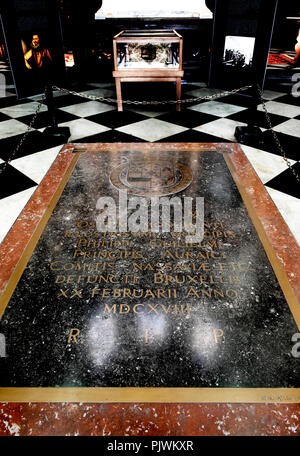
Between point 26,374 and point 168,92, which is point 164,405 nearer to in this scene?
point 26,374

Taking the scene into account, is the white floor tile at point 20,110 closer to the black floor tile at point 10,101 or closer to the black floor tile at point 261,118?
the black floor tile at point 10,101

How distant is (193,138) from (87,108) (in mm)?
1473

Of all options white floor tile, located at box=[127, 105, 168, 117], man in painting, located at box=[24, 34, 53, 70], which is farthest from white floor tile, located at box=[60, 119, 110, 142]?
man in painting, located at box=[24, 34, 53, 70]

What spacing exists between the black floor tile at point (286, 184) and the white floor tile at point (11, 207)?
154 cm

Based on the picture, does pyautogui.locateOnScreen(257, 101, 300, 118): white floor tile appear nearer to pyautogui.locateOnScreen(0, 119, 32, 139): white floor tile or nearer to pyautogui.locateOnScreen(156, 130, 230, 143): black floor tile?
pyautogui.locateOnScreen(156, 130, 230, 143): black floor tile

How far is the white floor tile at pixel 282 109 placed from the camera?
128 inches

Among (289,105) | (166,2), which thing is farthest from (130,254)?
(289,105)

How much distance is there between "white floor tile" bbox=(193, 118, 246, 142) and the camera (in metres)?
2.79

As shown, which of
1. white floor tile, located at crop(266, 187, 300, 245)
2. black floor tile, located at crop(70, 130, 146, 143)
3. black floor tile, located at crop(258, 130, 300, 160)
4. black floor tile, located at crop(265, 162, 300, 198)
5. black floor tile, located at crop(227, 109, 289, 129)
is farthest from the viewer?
black floor tile, located at crop(227, 109, 289, 129)

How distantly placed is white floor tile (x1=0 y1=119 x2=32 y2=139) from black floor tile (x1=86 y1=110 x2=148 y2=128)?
67 centimetres

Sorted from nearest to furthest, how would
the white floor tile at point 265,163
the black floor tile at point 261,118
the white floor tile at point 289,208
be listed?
the white floor tile at point 289,208 < the white floor tile at point 265,163 < the black floor tile at point 261,118

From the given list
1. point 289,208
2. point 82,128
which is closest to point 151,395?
point 289,208

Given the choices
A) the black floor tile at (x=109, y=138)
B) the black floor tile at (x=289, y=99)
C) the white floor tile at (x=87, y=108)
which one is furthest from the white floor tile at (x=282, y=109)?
the white floor tile at (x=87, y=108)
